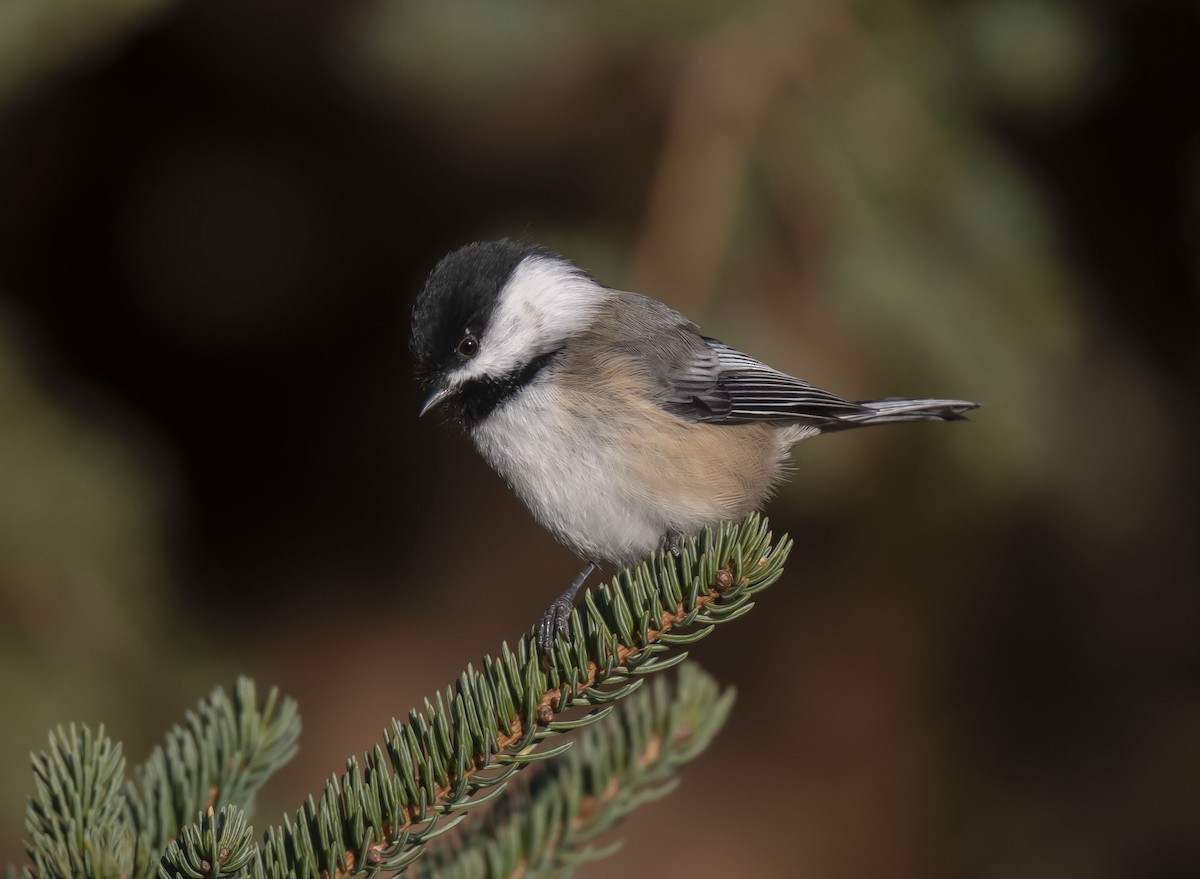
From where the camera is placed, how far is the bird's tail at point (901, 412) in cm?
207

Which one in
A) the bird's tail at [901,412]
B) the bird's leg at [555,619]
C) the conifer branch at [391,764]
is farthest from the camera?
the bird's tail at [901,412]

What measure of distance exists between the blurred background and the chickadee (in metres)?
0.11

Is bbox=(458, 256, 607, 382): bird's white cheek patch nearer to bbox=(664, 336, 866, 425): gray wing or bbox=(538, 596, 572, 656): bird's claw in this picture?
bbox=(664, 336, 866, 425): gray wing

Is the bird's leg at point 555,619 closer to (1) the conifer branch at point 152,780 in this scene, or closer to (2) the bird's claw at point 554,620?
(2) the bird's claw at point 554,620

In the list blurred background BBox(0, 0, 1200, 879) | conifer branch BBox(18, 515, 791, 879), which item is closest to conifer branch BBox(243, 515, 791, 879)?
conifer branch BBox(18, 515, 791, 879)

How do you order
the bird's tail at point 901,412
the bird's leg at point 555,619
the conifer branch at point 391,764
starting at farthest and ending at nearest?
the bird's tail at point 901,412 < the bird's leg at point 555,619 < the conifer branch at point 391,764

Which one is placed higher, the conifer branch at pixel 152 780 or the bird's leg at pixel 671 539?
the bird's leg at pixel 671 539

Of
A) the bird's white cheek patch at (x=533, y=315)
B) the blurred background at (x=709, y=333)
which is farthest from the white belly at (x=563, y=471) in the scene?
the blurred background at (x=709, y=333)

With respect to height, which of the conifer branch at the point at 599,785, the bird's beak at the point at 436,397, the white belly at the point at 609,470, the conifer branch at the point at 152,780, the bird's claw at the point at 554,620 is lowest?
the conifer branch at the point at 599,785

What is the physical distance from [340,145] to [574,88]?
2.51ft

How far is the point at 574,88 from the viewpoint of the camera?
327 cm

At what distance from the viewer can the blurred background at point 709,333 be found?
2.07 m

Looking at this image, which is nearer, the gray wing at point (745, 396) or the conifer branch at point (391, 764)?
the conifer branch at point (391, 764)

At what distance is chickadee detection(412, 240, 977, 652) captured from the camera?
1970mm
